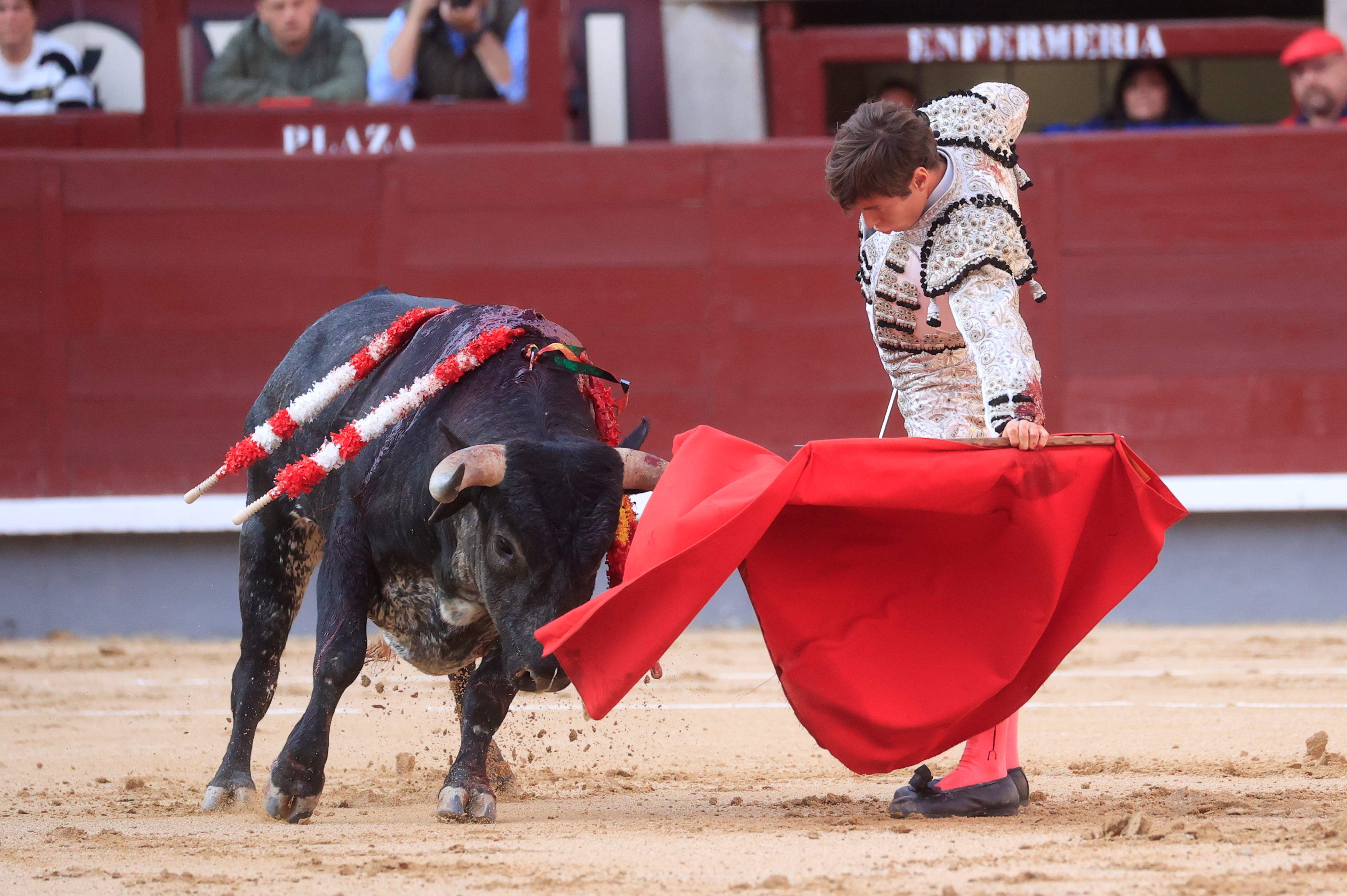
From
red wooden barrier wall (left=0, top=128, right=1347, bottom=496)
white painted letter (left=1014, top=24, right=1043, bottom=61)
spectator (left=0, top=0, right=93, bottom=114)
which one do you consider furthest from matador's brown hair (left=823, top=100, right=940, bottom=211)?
spectator (left=0, top=0, right=93, bottom=114)

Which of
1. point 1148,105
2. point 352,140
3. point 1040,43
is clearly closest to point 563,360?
point 352,140

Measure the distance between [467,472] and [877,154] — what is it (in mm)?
864

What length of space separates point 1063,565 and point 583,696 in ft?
2.72

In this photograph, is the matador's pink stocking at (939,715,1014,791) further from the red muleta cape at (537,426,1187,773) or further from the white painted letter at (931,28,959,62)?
the white painted letter at (931,28,959,62)

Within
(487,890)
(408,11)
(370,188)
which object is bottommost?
(487,890)

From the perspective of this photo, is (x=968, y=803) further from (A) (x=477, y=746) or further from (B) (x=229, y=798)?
(B) (x=229, y=798)

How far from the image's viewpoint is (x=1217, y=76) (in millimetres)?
7562

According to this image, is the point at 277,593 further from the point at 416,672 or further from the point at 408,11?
the point at 408,11

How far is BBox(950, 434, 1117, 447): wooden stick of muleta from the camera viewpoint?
2.71m

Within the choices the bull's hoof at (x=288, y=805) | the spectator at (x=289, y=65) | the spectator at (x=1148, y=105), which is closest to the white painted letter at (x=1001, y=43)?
the spectator at (x=1148, y=105)

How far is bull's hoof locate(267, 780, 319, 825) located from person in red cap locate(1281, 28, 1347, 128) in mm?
4971

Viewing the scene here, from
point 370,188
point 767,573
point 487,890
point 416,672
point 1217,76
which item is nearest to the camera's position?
point 487,890

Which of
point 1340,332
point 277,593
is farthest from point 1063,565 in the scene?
point 1340,332

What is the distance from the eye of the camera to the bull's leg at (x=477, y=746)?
293cm
